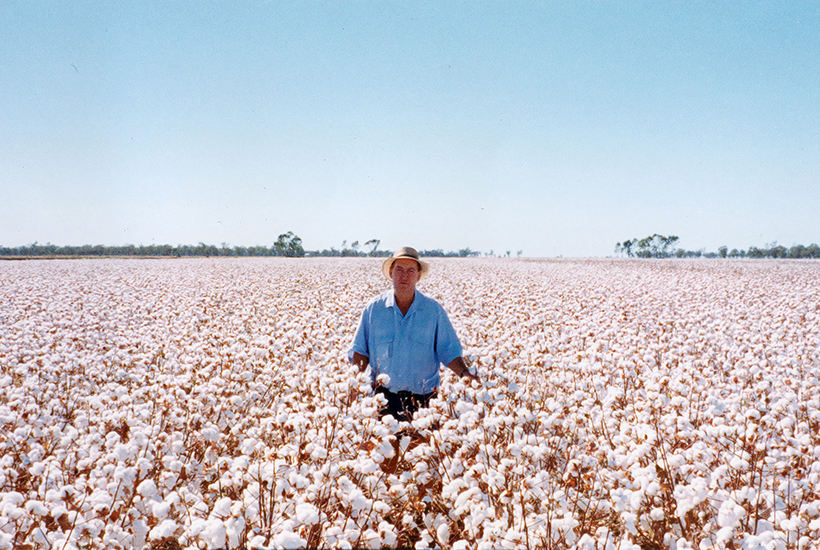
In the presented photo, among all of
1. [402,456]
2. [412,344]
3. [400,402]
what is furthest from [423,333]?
[402,456]

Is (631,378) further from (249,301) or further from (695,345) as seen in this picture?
(249,301)

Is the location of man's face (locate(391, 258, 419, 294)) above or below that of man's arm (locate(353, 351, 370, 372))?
above

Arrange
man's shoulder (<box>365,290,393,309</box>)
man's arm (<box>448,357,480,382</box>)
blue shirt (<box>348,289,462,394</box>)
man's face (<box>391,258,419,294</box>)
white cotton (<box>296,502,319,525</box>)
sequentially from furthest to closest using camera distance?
man's shoulder (<box>365,290,393,309</box>) < blue shirt (<box>348,289,462,394</box>) < man's face (<box>391,258,419,294</box>) < man's arm (<box>448,357,480,382</box>) < white cotton (<box>296,502,319,525</box>)

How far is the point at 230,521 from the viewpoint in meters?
2.14

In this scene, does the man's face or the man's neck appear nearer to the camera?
the man's face

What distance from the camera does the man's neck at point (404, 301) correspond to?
475 centimetres

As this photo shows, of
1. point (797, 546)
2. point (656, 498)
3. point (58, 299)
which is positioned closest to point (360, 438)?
point (656, 498)

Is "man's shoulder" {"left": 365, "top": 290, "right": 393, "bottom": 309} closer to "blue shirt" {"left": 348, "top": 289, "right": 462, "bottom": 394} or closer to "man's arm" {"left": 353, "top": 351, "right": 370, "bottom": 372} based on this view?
"blue shirt" {"left": 348, "top": 289, "right": 462, "bottom": 394}

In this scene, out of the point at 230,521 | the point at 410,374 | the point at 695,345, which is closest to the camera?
the point at 230,521

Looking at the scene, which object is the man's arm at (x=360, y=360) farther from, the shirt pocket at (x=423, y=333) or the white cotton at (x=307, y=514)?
the white cotton at (x=307, y=514)

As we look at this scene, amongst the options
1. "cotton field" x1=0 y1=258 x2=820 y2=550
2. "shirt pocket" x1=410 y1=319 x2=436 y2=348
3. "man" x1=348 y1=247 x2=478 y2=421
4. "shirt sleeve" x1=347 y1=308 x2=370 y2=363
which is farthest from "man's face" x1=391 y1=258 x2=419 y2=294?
"cotton field" x1=0 y1=258 x2=820 y2=550

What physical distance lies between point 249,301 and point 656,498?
12.1 metres

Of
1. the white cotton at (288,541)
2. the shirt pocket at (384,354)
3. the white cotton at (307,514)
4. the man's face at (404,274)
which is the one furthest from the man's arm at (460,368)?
the white cotton at (288,541)

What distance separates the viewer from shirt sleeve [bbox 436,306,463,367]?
470cm
